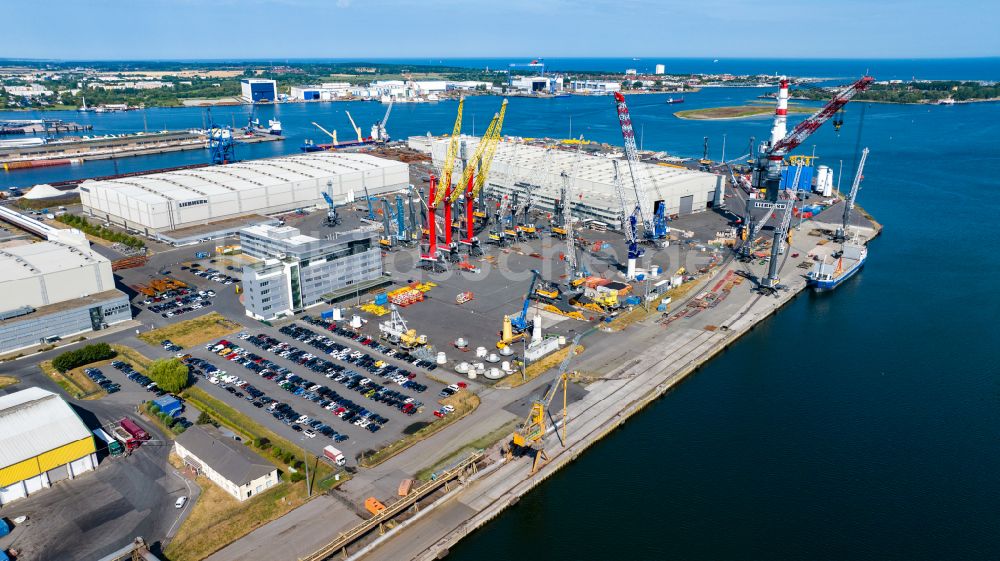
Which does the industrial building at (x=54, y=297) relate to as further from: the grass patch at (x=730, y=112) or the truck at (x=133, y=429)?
the grass patch at (x=730, y=112)

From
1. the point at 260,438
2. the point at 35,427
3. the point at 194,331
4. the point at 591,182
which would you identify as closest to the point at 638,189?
the point at 591,182

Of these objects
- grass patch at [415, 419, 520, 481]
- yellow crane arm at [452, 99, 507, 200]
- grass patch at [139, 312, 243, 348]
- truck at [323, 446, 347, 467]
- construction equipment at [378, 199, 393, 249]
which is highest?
yellow crane arm at [452, 99, 507, 200]

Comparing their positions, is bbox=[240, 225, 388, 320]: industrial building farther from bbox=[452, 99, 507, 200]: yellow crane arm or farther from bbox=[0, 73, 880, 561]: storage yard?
bbox=[452, 99, 507, 200]: yellow crane arm

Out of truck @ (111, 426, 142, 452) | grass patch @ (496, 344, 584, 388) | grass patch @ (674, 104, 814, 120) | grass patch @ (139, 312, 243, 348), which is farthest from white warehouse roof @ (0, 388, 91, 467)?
grass patch @ (674, 104, 814, 120)

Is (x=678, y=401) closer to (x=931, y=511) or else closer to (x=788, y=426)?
(x=788, y=426)

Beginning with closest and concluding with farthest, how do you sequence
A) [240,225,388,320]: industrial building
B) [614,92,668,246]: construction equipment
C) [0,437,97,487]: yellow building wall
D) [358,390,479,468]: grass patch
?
[0,437,97,487]: yellow building wall → [358,390,479,468]: grass patch → [240,225,388,320]: industrial building → [614,92,668,246]: construction equipment

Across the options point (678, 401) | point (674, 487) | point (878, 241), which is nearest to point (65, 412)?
point (674, 487)

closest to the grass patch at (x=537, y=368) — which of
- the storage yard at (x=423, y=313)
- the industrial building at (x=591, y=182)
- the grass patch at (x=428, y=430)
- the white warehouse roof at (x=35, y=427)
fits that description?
the storage yard at (x=423, y=313)
